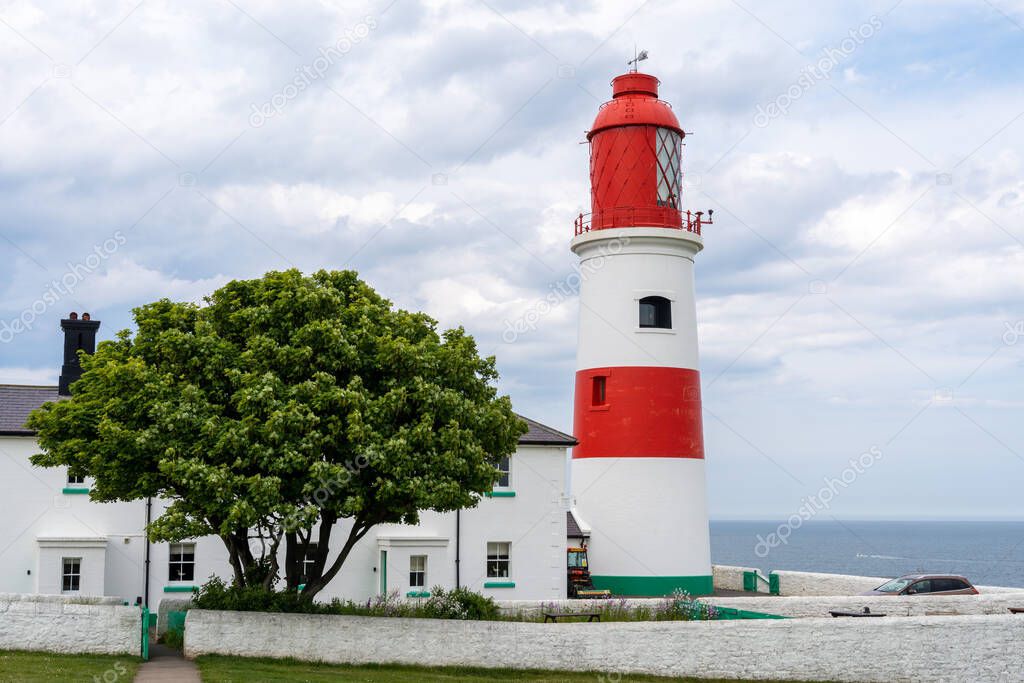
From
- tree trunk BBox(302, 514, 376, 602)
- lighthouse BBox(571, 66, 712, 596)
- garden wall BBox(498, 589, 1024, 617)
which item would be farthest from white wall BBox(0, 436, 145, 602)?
garden wall BBox(498, 589, 1024, 617)

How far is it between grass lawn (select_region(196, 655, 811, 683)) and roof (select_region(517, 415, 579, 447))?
942 centimetres

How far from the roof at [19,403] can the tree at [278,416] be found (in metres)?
6.41

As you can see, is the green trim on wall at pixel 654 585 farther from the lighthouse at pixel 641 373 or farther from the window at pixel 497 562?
the window at pixel 497 562

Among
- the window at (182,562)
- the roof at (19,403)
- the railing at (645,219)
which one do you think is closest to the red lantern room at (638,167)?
the railing at (645,219)

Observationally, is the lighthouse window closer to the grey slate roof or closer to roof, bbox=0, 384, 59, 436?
the grey slate roof

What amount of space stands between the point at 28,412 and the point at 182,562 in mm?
6175

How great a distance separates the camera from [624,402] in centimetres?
3162

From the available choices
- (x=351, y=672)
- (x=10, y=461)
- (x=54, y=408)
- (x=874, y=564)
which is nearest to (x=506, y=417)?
(x=351, y=672)

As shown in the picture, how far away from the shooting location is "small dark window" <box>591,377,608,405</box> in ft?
106

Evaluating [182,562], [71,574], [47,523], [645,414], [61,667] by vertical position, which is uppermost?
[645,414]

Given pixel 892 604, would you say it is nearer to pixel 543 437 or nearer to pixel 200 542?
pixel 543 437

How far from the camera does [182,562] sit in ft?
93.1

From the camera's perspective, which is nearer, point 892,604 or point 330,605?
point 330,605

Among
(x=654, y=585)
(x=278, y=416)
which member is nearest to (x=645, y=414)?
(x=654, y=585)
